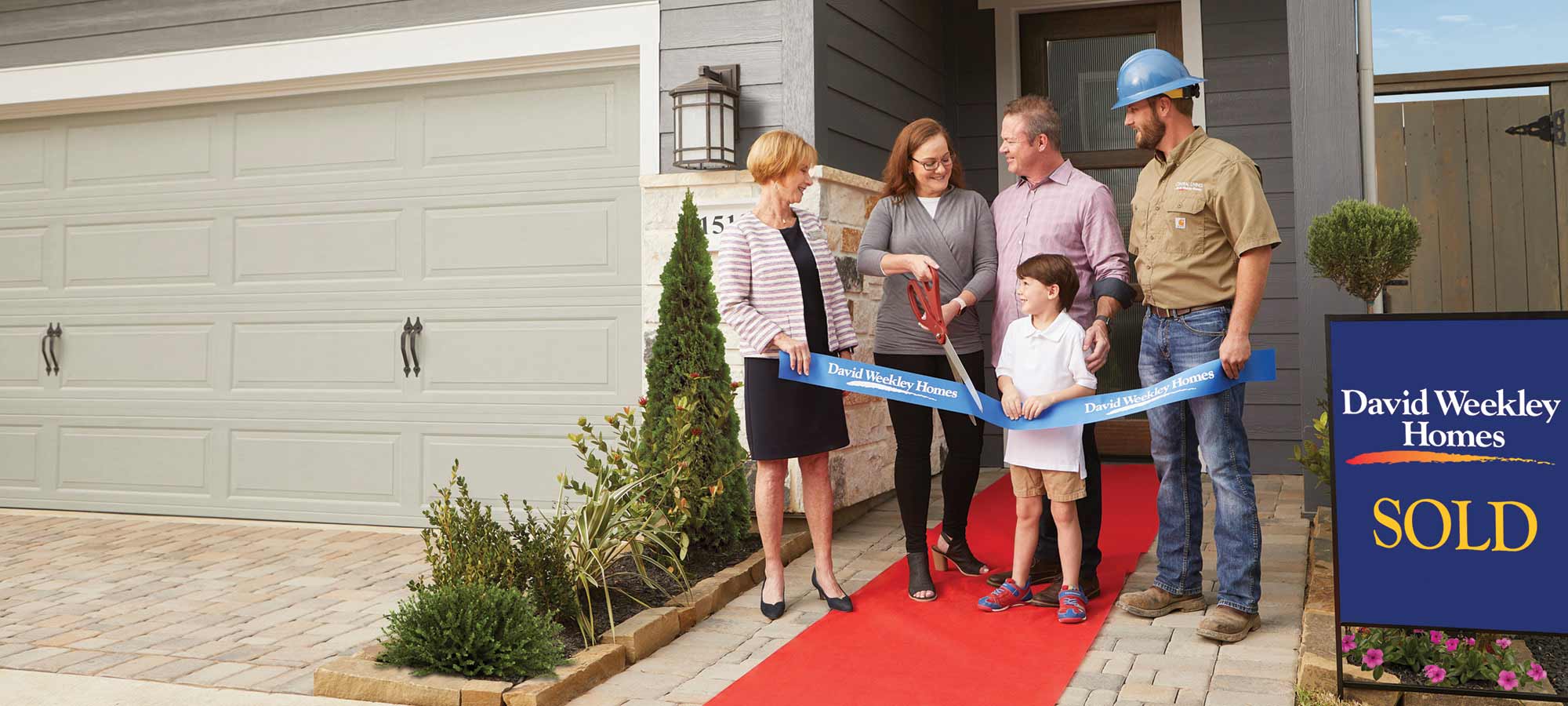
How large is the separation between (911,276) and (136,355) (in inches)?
181

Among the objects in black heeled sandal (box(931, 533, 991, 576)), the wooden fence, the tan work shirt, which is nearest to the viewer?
the tan work shirt

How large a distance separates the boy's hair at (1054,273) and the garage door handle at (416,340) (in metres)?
3.29

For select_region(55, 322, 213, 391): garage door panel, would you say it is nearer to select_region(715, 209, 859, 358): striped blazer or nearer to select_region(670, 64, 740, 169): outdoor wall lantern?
select_region(670, 64, 740, 169): outdoor wall lantern

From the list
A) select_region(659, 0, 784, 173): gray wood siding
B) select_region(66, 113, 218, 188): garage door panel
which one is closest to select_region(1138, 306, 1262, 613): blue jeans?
select_region(659, 0, 784, 173): gray wood siding

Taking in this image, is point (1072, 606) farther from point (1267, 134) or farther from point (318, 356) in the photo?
point (318, 356)

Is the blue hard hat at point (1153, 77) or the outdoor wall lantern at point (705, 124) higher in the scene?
the outdoor wall lantern at point (705, 124)

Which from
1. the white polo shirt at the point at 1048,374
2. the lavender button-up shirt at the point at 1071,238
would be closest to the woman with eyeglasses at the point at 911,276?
the lavender button-up shirt at the point at 1071,238

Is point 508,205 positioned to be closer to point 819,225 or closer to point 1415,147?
point 819,225

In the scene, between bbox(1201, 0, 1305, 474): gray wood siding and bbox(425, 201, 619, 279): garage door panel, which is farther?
bbox(1201, 0, 1305, 474): gray wood siding

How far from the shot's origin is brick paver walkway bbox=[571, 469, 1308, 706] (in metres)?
2.95

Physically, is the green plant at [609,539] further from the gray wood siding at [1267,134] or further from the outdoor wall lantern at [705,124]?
the gray wood siding at [1267,134]

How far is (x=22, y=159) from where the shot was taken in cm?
644

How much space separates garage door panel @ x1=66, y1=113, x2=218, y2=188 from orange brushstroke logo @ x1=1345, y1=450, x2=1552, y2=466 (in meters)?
5.61

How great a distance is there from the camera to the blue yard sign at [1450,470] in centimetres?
266
